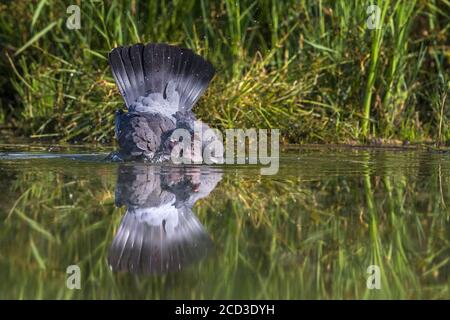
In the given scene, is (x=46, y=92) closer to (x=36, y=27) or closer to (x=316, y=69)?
(x=36, y=27)

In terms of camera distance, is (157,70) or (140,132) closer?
(140,132)

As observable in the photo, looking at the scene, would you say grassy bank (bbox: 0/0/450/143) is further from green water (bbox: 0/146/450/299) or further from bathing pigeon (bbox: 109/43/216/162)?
green water (bbox: 0/146/450/299)

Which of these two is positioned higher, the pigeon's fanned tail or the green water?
the pigeon's fanned tail

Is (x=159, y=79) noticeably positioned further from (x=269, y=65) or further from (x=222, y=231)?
(x=222, y=231)

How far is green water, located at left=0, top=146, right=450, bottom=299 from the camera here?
10.8 ft

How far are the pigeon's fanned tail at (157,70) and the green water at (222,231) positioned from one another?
84 cm

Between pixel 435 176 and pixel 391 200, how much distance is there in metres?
0.98

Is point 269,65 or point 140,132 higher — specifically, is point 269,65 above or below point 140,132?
above

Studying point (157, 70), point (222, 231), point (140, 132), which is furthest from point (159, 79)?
point (222, 231)

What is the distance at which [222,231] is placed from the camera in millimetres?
4008

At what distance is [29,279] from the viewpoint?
3.31 meters

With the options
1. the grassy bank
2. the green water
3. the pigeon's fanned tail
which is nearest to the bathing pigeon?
the pigeon's fanned tail

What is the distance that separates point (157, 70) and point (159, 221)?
2.56 m

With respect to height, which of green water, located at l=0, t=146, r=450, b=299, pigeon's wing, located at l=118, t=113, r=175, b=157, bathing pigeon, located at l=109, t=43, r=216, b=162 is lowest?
green water, located at l=0, t=146, r=450, b=299
